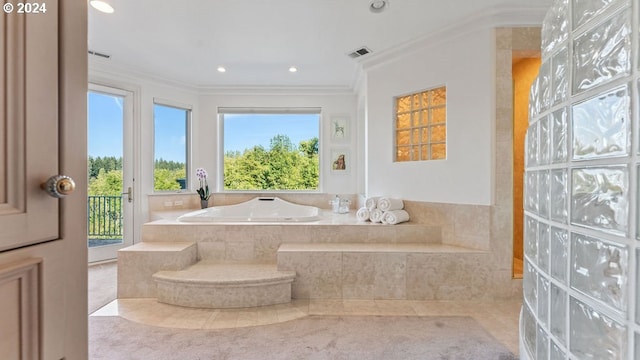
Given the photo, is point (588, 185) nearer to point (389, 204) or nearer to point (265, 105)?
point (389, 204)

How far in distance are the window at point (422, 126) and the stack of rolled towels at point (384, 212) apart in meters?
0.54

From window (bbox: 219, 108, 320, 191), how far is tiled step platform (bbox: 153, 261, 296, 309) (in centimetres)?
228

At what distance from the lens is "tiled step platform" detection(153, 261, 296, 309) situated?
2.41m

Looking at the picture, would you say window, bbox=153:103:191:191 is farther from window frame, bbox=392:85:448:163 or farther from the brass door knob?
the brass door knob

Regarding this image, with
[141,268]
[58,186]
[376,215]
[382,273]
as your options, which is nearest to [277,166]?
[376,215]

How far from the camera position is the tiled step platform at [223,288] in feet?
7.92

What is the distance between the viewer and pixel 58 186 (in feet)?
1.86

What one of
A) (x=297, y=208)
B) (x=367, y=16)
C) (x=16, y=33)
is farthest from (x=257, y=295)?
(x=367, y=16)

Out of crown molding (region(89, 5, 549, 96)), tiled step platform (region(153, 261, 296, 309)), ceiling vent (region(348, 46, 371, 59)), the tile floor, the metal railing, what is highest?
ceiling vent (region(348, 46, 371, 59))

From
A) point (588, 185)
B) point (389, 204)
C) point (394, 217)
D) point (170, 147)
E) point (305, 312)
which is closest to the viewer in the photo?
point (588, 185)

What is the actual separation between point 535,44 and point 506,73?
35cm

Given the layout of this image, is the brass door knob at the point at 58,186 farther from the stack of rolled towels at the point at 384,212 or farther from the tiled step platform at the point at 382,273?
the stack of rolled towels at the point at 384,212

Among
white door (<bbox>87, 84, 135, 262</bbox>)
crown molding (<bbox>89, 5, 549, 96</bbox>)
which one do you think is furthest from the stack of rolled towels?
white door (<bbox>87, 84, 135, 262</bbox>)

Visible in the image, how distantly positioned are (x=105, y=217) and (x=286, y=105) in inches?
111
